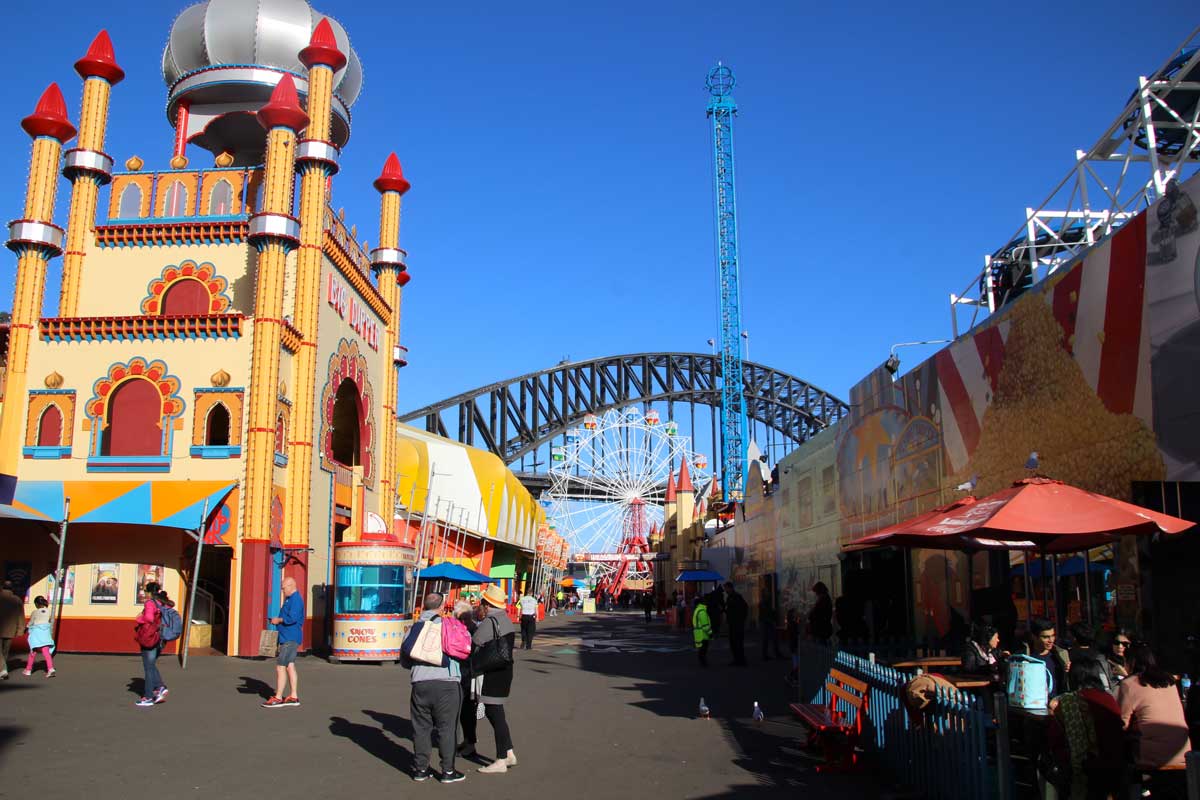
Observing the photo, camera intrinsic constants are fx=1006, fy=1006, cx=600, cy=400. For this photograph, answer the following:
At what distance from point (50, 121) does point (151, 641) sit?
16413 mm

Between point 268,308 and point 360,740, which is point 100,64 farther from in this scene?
point 360,740

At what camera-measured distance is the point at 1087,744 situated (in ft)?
19.2

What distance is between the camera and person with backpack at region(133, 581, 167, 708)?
12102 mm

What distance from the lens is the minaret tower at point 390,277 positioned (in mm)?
29953

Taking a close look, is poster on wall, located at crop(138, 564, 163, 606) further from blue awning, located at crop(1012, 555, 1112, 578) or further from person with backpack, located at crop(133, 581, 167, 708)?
blue awning, located at crop(1012, 555, 1112, 578)

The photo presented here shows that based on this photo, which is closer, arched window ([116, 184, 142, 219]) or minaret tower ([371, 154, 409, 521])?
arched window ([116, 184, 142, 219])

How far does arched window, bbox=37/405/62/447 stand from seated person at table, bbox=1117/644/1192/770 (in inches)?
859

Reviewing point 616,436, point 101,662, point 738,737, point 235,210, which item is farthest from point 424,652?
point 616,436

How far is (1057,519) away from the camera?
834cm

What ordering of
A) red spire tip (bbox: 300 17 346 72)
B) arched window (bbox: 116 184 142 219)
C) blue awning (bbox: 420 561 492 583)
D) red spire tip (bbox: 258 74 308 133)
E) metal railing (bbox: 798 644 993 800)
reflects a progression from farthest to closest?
blue awning (bbox: 420 561 492 583) < arched window (bbox: 116 184 142 219) < red spire tip (bbox: 300 17 346 72) < red spire tip (bbox: 258 74 308 133) < metal railing (bbox: 798 644 993 800)

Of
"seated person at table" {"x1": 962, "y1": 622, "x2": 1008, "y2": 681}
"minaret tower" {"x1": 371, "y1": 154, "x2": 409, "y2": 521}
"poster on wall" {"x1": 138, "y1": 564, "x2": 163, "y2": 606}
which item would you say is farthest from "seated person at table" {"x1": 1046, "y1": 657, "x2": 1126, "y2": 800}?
"minaret tower" {"x1": 371, "y1": 154, "x2": 409, "y2": 521}

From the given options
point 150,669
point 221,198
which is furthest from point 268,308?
point 150,669

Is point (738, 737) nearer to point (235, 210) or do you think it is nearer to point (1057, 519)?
point (1057, 519)

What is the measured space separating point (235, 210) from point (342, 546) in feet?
29.4
